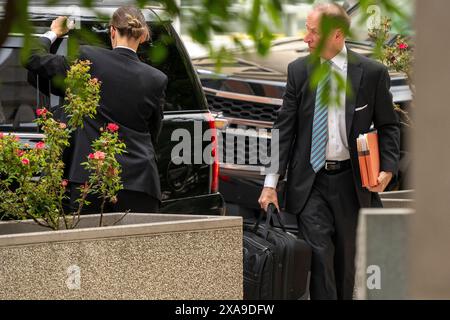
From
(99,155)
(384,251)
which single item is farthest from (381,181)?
(384,251)

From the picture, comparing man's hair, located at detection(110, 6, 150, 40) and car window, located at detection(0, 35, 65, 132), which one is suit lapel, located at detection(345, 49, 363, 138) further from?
car window, located at detection(0, 35, 65, 132)

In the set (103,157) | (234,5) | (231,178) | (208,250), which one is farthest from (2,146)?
(231,178)

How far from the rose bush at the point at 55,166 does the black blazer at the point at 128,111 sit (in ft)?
1.35

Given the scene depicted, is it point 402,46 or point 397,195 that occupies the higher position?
point 402,46

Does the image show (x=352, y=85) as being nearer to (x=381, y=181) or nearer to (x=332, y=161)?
(x=332, y=161)

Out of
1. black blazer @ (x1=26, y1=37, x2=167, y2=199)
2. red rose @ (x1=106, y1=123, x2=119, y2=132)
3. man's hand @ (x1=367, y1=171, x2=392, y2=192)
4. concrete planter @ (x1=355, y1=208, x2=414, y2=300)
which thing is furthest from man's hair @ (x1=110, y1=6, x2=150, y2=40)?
concrete planter @ (x1=355, y1=208, x2=414, y2=300)

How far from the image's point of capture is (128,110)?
24.8 feet

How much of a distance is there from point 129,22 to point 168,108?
1119mm

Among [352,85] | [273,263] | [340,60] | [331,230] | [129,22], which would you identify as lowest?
[273,263]

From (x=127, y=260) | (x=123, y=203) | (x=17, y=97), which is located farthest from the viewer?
(x=17, y=97)

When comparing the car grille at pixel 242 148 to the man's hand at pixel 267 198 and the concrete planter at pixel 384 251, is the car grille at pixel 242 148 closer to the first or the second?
the man's hand at pixel 267 198

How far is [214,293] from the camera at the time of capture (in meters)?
6.65

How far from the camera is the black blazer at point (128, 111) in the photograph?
748cm

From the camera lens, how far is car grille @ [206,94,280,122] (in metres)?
11.8
